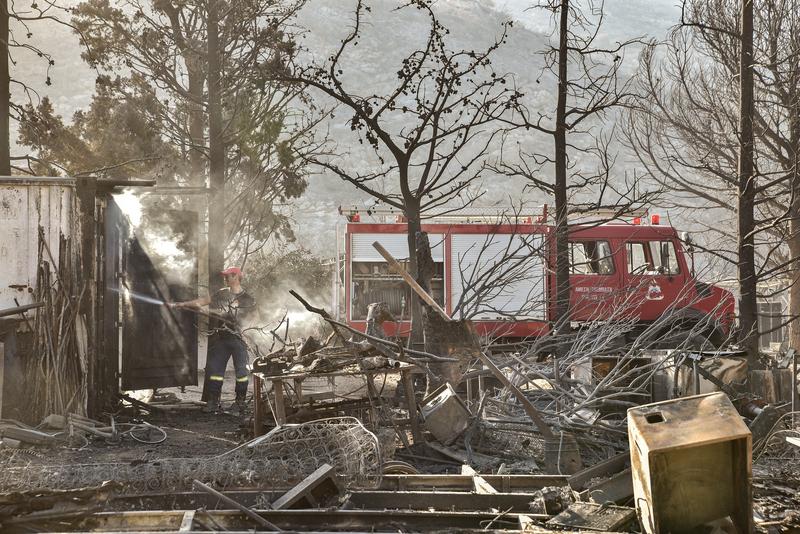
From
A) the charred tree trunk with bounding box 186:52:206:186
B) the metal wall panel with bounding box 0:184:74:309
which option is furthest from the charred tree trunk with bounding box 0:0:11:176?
the charred tree trunk with bounding box 186:52:206:186

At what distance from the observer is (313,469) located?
596cm

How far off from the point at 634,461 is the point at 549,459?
2.11 metres

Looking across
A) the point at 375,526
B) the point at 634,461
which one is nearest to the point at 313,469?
the point at 375,526

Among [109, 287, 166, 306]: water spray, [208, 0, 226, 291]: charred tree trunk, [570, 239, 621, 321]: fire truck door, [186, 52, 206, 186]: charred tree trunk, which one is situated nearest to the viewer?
[109, 287, 166, 306]: water spray

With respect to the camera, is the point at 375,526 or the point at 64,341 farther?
the point at 64,341

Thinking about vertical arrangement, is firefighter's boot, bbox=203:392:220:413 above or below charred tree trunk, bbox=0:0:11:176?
below

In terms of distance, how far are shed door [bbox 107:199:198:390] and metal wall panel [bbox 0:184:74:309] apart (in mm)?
1323

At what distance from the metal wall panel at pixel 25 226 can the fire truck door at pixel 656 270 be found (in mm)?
9583

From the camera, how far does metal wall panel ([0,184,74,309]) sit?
9.23m

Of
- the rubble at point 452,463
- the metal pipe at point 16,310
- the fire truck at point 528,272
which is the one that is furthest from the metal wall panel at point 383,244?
the metal pipe at point 16,310

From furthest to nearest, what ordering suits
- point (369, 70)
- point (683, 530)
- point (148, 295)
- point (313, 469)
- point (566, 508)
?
point (369, 70)
point (148, 295)
point (313, 469)
point (566, 508)
point (683, 530)

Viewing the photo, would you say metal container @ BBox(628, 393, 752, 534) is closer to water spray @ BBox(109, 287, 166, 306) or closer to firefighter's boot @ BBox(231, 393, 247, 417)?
firefighter's boot @ BBox(231, 393, 247, 417)

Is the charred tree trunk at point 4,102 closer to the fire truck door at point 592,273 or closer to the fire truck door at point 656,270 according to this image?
the fire truck door at point 592,273

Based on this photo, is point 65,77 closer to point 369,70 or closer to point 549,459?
point 369,70
